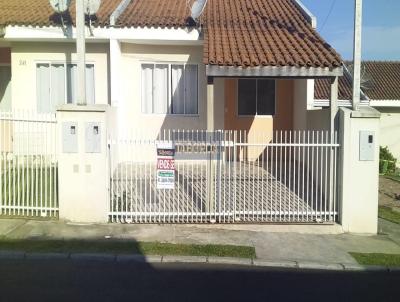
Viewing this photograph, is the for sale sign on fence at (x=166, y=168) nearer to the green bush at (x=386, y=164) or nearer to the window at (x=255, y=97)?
the window at (x=255, y=97)

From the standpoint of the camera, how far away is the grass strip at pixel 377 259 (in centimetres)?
743

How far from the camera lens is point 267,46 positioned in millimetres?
11117

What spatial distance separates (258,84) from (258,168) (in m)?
3.76

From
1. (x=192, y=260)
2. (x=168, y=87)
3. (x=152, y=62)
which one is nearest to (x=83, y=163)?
(x=192, y=260)

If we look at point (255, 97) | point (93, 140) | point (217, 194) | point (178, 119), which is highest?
point (255, 97)

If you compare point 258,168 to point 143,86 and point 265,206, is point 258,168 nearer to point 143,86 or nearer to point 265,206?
point 265,206

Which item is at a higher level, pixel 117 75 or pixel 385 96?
pixel 385 96

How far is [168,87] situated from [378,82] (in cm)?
1834

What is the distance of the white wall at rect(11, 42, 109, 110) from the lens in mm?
13914

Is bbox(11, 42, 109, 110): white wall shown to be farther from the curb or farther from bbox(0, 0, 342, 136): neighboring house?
the curb

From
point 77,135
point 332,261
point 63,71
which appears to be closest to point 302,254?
point 332,261

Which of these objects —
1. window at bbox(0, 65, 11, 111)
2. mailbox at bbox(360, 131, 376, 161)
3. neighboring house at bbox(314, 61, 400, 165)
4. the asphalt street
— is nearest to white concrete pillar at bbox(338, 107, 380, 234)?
mailbox at bbox(360, 131, 376, 161)

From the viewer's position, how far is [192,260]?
23.8 feet

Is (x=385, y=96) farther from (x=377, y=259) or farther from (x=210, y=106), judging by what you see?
(x=377, y=259)
